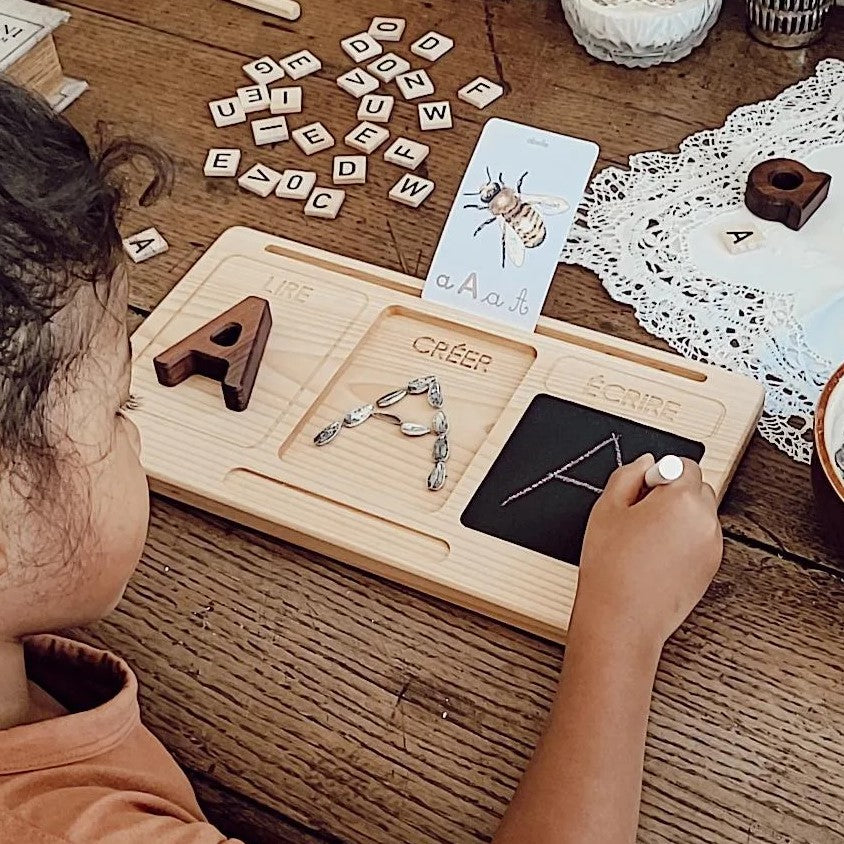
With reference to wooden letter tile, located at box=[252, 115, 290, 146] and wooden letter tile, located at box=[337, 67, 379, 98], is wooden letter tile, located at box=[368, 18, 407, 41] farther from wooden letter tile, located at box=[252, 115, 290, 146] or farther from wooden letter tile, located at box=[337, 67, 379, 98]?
wooden letter tile, located at box=[252, 115, 290, 146]

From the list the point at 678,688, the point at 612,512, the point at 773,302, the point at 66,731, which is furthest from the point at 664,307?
the point at 66,731

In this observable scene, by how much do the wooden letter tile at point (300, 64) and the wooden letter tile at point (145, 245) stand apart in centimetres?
27

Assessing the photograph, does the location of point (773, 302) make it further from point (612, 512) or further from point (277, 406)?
point (277, 406)

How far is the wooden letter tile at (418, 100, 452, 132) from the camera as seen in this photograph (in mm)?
1198

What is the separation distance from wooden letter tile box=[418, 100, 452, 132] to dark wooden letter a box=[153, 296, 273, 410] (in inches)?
12.7

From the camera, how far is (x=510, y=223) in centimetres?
102

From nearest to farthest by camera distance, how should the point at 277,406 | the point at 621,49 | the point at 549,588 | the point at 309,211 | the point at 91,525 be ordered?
the point at 91,525 < the point at 549,588 < the point at 277,406 < the point at 309,211 < the point at 621,49

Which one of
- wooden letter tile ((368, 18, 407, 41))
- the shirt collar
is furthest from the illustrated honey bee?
the shirt collar

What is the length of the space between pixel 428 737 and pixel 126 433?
27 centimetres

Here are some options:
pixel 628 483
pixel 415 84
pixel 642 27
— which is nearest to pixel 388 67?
pixel 415 84

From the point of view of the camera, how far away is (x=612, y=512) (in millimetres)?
813

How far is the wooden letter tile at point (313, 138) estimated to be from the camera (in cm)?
118

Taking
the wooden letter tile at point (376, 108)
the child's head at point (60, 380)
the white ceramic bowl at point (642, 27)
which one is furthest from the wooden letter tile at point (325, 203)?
the child's head at point (60, 380)

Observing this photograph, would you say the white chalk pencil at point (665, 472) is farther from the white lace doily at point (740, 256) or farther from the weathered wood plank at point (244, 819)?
the weathered wood plank at point (244, 819)
